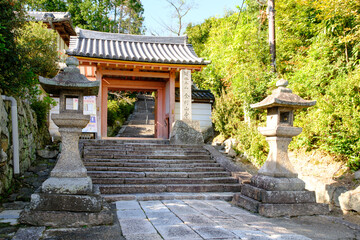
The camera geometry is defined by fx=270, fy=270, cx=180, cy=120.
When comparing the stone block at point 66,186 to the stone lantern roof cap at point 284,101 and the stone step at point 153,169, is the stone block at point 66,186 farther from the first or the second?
the stone lantern roof cap at point 284,101

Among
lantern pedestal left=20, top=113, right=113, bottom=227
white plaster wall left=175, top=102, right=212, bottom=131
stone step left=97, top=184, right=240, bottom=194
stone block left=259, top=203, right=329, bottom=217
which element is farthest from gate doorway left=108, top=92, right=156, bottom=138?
stone block left=259, top=203, right=329, bottom=217

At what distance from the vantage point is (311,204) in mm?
5109

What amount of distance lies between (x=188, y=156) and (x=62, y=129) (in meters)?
4.62

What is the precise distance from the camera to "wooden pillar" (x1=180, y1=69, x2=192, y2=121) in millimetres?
9773

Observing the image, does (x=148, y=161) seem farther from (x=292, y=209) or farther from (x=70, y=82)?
(x=292, y=209)

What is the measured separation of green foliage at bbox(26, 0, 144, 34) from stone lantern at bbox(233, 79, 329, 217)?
867 inches

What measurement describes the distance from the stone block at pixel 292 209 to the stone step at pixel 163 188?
2.00m

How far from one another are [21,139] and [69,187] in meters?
3.44

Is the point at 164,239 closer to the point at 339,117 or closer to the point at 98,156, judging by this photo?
the point at 98,156

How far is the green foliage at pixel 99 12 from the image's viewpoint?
2400 cm

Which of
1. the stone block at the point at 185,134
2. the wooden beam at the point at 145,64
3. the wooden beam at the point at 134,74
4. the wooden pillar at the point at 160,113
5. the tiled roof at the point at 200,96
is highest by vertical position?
the wooden beam at the point at 145,64

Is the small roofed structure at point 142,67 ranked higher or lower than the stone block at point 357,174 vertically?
higher

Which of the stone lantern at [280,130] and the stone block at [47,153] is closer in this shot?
the stone lantern at [280,130]

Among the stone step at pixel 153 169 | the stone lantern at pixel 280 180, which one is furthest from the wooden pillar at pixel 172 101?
the stone lantern at pixel 280 180
